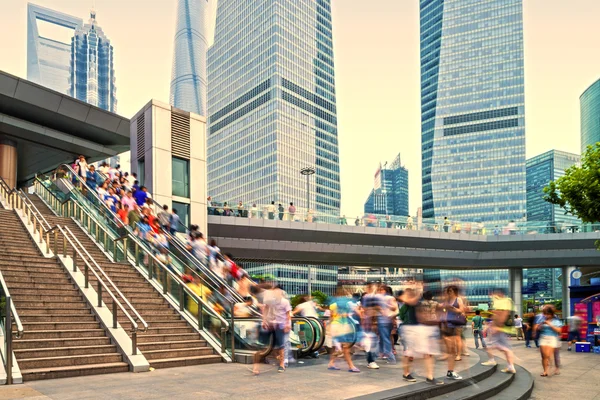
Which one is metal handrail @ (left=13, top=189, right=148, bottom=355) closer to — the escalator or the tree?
the escalator

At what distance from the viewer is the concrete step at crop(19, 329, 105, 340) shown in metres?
9.11

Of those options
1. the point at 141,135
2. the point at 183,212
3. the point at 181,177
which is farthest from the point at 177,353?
the point at 141,135

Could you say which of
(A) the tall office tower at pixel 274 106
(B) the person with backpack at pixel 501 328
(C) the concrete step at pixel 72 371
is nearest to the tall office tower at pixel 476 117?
(A) the tall office tower at pixel 274 106

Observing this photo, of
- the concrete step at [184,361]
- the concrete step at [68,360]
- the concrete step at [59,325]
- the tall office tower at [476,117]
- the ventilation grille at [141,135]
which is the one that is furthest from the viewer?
the tall office tower at [476,117]

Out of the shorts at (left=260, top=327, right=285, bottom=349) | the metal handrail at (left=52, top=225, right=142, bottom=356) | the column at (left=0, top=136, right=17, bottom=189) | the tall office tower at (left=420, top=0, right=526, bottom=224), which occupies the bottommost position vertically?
the shorts at (left=260, top=327, right=285, bottom=349)

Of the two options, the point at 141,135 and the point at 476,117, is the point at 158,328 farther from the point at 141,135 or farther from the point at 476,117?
the point at 476,117

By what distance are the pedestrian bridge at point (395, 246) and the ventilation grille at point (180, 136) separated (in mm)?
7837

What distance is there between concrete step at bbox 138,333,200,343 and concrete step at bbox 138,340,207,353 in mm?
166

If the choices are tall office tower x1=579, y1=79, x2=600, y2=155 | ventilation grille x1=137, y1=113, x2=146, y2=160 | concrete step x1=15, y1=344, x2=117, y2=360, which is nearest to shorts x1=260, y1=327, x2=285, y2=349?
concrete step x1=15, y1=344, x2=117, y2=360

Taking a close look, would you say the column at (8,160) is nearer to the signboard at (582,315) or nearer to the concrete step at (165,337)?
the concrete step at (165,337)

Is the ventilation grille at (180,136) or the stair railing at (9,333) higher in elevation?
the ventilation grille at (180,136)

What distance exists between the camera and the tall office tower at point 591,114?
161 metres

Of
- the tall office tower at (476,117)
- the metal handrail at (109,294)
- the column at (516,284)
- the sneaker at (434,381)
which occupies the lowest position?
the column at (516,284)

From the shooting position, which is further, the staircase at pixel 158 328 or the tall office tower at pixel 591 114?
the tall office tower at pixel 591 114
